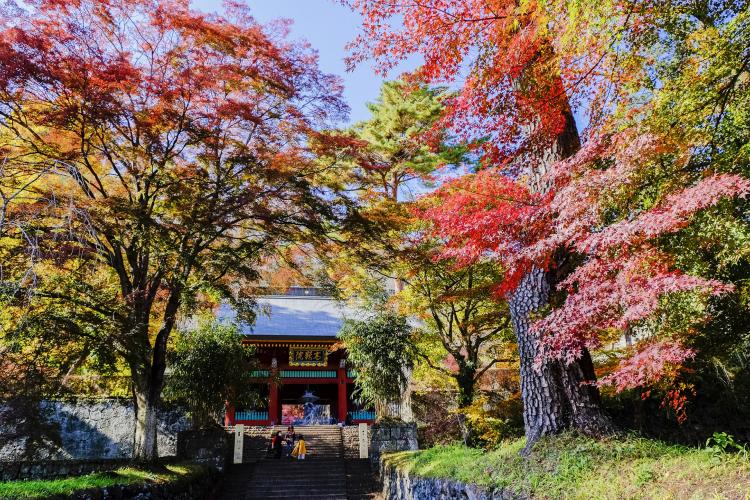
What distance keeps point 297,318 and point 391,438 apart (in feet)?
25.2

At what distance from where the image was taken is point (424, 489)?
777 centimetres

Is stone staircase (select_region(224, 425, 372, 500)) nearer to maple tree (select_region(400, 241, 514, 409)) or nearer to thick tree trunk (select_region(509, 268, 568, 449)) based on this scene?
maple tree (select_region(400, 241, 514, 409))

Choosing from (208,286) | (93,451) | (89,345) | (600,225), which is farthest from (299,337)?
(600,225)

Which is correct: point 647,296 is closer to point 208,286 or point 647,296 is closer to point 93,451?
point 208,286

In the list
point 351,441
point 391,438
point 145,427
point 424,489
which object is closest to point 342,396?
point 351,441

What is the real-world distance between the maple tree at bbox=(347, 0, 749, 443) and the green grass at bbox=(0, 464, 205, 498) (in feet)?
19.9

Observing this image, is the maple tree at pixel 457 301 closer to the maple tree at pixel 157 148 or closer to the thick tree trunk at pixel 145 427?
the maple tree at pixel 157 148

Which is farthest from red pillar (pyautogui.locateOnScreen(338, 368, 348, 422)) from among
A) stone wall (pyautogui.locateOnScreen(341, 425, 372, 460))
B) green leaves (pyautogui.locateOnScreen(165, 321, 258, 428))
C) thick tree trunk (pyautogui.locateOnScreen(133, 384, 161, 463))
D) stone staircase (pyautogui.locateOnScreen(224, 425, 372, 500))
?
thick tree trunk (pyautogui.locateOnScreen(133, 384, 161, 463))

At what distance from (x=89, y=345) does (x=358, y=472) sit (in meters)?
7.84

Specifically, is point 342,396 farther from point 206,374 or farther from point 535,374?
point 535,374

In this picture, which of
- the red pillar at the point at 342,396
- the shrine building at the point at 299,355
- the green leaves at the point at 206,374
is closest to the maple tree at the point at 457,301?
the shrine building at the point at 299,355

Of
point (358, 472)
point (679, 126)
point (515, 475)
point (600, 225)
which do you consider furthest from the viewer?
point (358, 472)

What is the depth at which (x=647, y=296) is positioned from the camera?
4238 millimetres

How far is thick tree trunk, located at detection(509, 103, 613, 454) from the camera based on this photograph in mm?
5641
